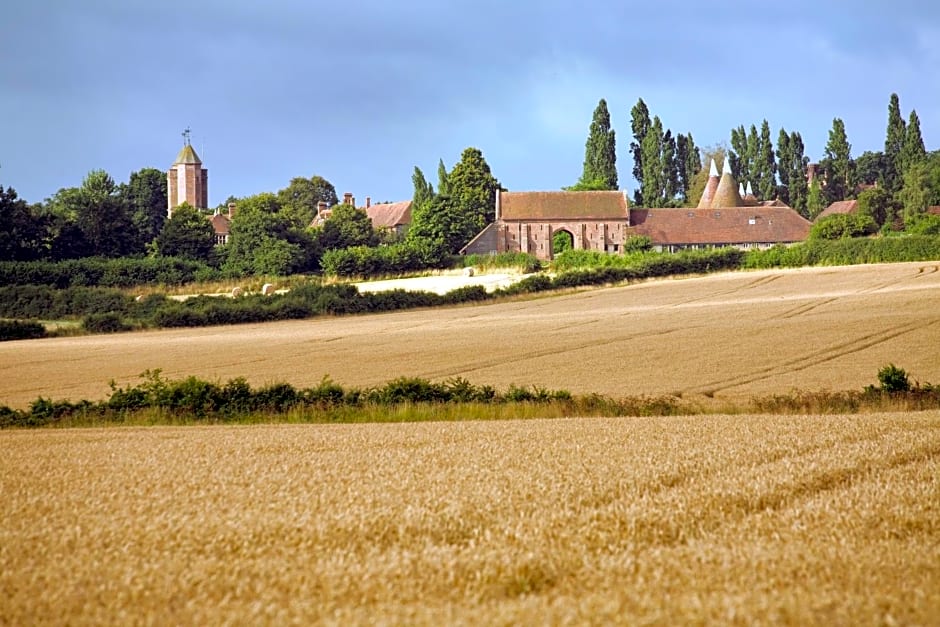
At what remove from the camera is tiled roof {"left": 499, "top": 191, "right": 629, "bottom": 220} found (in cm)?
11631

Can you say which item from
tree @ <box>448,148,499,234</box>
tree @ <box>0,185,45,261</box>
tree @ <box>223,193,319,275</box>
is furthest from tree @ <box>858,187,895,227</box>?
tree @ <box>0,185,45,261</box>

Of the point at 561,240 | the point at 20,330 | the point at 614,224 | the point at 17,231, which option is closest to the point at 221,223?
the point at 561,240

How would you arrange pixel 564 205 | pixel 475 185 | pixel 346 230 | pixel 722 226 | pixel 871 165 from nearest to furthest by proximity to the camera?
pixel 346 230 < pixel 722 226 < pixel 564 205 < pixel 475 185 < pixel 871 165

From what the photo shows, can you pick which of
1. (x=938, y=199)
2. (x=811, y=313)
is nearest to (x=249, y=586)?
(x=811, y=313)

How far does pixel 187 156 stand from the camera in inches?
6531

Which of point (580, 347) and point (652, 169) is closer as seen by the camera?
point (580, 347)

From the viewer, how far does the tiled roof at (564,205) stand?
4579 inches

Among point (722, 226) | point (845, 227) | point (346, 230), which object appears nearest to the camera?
point (845, 227)

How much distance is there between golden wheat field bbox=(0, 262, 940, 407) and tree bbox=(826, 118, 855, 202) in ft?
299

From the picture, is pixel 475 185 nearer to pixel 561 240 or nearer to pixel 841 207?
pixel 561 240

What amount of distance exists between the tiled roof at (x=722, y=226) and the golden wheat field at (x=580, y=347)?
2264 inches

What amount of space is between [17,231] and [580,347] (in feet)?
194

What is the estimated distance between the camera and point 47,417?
21.5 metres

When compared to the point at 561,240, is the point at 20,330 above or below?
below
